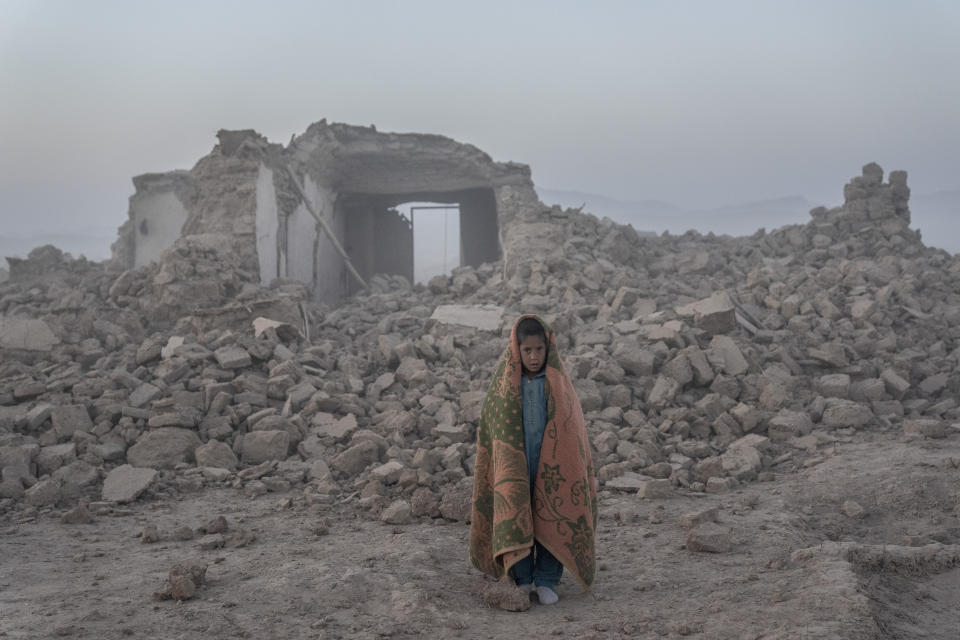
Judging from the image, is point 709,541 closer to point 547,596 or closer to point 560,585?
point 560,585

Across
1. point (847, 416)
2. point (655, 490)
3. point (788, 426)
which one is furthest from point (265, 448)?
point (847, 416)

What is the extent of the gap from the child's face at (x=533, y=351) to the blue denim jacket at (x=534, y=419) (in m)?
0.07

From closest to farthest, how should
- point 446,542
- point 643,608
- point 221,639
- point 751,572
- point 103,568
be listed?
point 221,639, point 643,608, point 751,572, point 103,568, point 446,542

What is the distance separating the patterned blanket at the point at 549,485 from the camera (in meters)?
2.74

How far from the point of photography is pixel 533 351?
9.29 feet

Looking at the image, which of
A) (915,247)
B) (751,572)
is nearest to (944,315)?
(915,247)

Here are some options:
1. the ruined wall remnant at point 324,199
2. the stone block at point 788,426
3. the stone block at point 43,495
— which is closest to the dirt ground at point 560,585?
the stone block at point 43,495

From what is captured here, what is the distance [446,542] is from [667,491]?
62.5 inches

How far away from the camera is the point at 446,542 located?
3.63 meters

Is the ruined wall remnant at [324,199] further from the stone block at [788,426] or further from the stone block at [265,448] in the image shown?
the stone block at [788,426]

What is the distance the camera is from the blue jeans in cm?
284

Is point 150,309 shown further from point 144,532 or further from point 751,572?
point 751,572

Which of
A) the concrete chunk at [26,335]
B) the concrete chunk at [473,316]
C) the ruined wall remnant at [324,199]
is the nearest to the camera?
the concrete chunk at [26,335]

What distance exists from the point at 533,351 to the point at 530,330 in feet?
0.29
